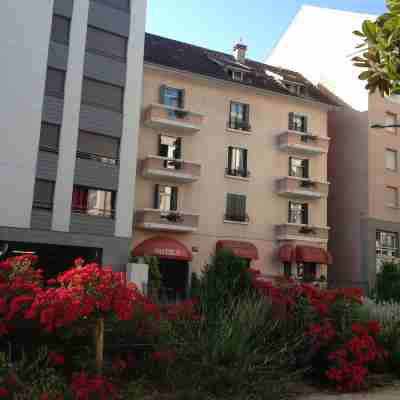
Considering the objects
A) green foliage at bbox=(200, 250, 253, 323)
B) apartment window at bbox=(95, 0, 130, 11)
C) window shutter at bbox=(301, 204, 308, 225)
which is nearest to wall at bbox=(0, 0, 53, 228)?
apartment window at bbox=(95, 0, 130, 11)

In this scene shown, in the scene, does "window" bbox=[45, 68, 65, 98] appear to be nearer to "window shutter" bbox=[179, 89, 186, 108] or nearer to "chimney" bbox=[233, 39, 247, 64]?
"window shutter" bbox=[179, 89, 186, 108]

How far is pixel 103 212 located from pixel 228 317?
64.0 ft

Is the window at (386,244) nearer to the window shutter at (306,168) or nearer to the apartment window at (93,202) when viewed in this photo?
the window shutter at (306,168)

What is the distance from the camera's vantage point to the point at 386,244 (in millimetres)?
35875

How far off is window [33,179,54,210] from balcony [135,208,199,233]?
15.5ft

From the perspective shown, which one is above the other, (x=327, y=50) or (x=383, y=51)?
(x=327, y=50)

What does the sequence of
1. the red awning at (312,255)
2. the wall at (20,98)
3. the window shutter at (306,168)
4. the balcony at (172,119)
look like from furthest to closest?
the window shutter at (306,168) → the red awning at (312,255) → the balcony at (172,119) → the wall at (20,98)

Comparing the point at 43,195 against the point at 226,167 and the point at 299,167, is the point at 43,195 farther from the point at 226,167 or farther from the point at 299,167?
the point at 299,167

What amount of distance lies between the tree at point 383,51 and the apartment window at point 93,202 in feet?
74.1

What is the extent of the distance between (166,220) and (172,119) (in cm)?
565

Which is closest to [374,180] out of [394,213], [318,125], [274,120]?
[394,213]

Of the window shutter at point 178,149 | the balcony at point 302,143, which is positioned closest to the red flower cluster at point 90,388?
the window shutter at point 178,149

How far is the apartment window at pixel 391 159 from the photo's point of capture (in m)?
36.7

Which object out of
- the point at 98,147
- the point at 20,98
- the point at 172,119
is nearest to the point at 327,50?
the point at 172,119
